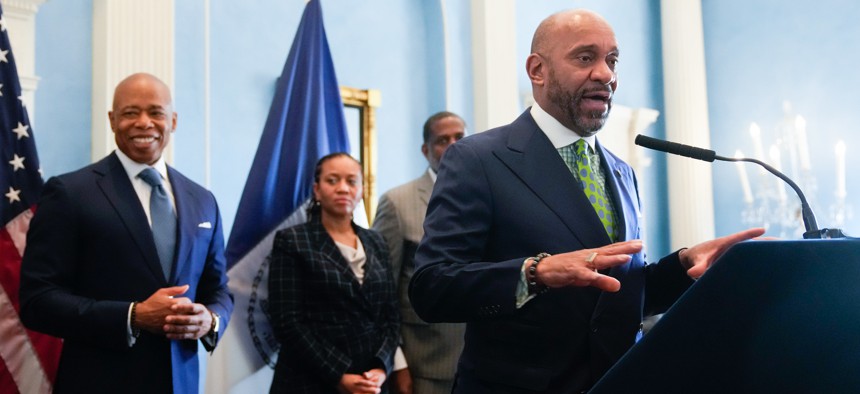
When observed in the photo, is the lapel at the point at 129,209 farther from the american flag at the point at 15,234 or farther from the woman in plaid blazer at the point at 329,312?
the woman in plaid blazer at the point at 329,312

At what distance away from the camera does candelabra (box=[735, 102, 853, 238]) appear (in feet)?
17.0

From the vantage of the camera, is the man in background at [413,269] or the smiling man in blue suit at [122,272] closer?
the smiling man in blue suit at [122,272]

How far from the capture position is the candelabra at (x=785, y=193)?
517cm

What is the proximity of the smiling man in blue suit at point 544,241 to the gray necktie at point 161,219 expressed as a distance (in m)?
0.95

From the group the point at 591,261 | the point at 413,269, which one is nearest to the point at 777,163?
the point at 413,269

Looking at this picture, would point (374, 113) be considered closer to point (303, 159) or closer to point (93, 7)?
point (303, 159)

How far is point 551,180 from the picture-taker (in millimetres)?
1438

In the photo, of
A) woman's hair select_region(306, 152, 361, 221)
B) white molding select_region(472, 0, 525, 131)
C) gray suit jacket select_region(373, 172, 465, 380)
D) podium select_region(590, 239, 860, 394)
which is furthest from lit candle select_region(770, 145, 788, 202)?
podium select_region(590, 239, 860, 394)

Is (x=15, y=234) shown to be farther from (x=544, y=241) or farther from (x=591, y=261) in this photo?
(x=591, y=261)

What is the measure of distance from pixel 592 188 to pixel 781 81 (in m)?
4.98

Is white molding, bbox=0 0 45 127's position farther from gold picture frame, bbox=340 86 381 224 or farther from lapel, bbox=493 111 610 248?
lapel, bbox=493 111 610 248

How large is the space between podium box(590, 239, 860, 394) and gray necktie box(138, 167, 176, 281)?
1.54 meters

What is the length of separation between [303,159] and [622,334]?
2.11 m

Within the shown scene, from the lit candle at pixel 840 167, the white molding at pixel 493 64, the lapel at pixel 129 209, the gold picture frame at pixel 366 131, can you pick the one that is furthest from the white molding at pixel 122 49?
the lit candle at pixel 840 167
